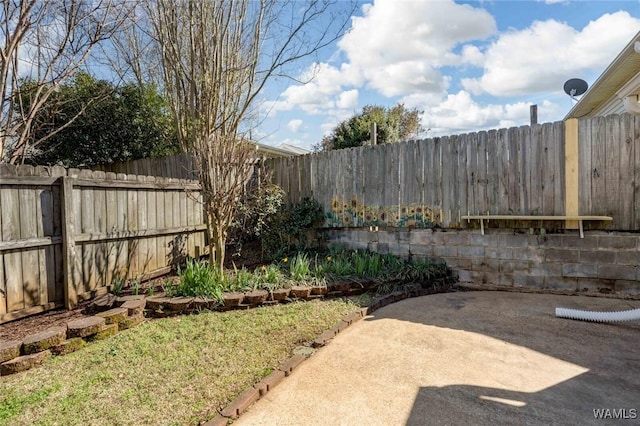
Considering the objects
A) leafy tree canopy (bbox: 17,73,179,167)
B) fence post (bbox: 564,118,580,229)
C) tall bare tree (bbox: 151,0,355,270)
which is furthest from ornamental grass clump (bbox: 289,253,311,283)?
leafy tree canopy (bbox: 17,73,179,167)

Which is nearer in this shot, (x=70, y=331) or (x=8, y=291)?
(x=70, y=331)

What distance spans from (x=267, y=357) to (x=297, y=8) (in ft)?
18.4

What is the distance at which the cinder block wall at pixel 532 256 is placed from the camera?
4168 millimetres

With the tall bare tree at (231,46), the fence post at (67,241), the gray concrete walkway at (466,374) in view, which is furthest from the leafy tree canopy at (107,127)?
the gray concrete walkway at (466,374)

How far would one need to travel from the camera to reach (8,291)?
3410 mm

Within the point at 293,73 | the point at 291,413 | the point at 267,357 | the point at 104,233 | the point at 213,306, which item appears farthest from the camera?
the point at 293,73

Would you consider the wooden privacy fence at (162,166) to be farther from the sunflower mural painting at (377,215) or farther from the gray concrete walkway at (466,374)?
the gray concrete walkway at (466,374)

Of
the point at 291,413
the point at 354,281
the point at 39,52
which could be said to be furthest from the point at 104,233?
the point at 39,52

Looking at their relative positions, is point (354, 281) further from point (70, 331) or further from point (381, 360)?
point (70, 331)

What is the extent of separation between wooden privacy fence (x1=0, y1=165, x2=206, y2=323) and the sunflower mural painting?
101 inches

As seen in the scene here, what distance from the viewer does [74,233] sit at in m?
4.00

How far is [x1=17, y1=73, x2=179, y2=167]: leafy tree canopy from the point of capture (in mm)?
8133

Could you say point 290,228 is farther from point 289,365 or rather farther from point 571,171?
point 571,171

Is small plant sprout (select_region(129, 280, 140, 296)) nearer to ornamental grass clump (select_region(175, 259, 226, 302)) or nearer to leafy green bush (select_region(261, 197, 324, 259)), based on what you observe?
ornamental grass clump (select_region(175, 259, 226, 302))
